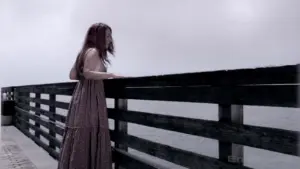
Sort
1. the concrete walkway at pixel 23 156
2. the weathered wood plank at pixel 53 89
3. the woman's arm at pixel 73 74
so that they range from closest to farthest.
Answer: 1. the woman's arm at pixel 73 74
2. the weathered wood plank at pixel 53 89
3. the concrete walkway at pixel 23 156

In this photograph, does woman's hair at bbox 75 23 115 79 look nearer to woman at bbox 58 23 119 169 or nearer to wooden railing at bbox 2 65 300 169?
woman at bbox 58 23 119 169

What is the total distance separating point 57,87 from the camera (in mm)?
4789

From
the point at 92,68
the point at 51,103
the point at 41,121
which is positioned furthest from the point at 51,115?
the point at 92,68

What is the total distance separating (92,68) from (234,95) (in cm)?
151

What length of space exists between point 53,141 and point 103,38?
2707 mm

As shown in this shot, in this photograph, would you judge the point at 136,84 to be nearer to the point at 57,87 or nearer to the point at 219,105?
the point at 219,105

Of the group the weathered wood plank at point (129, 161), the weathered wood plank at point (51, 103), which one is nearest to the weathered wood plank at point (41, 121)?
the weathered wood plank at point (51, 103)

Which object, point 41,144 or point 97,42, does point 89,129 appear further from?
point 41,144

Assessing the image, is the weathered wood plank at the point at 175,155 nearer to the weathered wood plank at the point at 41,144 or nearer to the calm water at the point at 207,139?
the calm water at the point at 207,139

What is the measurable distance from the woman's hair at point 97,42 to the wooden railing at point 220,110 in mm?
305

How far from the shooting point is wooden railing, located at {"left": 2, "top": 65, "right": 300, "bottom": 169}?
150 cm

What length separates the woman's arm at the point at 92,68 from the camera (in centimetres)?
291

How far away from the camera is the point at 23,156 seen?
16.9ft

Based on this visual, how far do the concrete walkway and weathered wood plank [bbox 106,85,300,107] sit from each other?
2.54m
